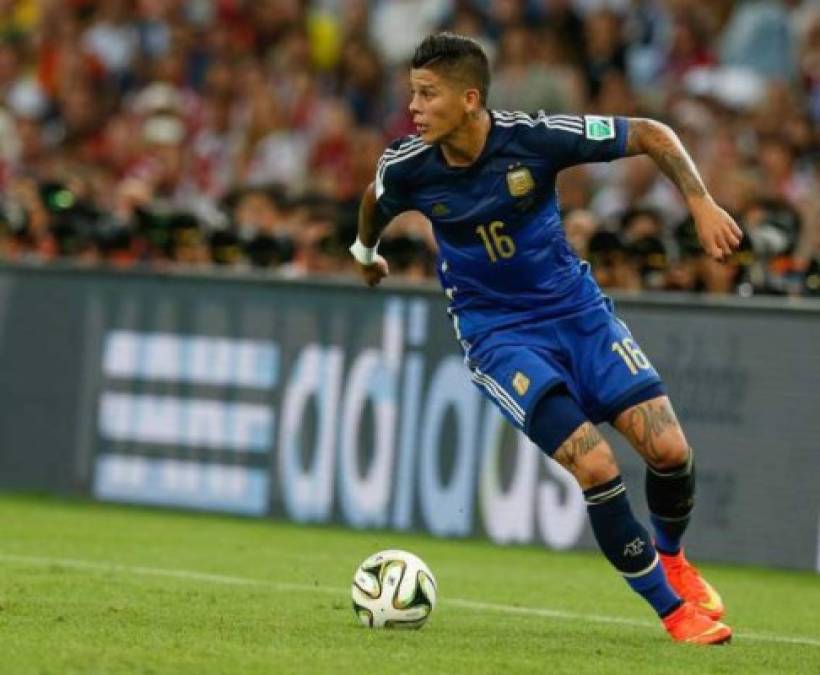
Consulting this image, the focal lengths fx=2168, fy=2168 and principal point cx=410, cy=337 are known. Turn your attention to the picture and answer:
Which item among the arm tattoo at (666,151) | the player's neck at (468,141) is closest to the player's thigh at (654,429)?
the arm tattoo at (666,151)

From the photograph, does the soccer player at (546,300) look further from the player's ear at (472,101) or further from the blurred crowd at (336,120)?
the blurred crowd at (336,120)

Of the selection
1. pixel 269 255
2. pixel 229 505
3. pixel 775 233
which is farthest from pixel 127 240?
pixel 775 233

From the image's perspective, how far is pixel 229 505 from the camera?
48.0ft

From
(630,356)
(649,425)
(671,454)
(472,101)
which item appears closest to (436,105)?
(472,101)

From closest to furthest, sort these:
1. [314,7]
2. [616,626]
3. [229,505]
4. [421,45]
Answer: [421,45]
[616,626]
[229,505]
[314,7]

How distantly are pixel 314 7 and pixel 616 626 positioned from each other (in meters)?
12.9

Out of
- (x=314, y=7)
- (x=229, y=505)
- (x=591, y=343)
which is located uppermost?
(x=314, y=7)

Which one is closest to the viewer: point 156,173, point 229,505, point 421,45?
point 421,45

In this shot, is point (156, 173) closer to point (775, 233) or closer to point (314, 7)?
point (314, 7)

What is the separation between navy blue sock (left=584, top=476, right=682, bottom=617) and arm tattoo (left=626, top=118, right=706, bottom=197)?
1173 mm

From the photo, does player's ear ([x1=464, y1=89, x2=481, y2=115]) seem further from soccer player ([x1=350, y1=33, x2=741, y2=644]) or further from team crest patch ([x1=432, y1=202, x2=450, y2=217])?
team crest patch ([x1=432, y1=202, x2=450, y2=217])

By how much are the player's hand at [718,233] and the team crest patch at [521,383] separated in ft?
3.12

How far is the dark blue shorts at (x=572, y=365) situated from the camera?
28.3 feet

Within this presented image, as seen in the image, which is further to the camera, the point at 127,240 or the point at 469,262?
the point at 127,240
